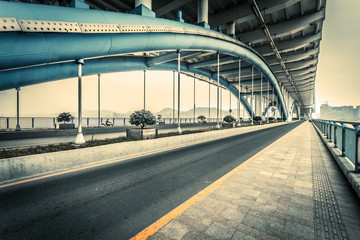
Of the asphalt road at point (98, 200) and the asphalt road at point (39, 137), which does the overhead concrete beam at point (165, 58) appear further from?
the asphalt road at point (98, 200)

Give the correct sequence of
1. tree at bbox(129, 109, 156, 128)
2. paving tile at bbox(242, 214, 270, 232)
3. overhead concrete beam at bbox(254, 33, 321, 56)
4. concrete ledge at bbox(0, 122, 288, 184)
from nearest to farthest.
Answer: paving tile at bbox(242, 214, 270, 232), concrete ledge at bbox(0, 122, 288, 184), tree at bbox(129, 109, 156, 128), overhead concrete beam at bbox(254, 33, 321, 56)

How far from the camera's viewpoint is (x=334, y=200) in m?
3.38

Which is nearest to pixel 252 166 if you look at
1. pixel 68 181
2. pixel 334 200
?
pixel 334 200

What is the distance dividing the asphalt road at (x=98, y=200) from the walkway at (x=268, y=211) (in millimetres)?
361

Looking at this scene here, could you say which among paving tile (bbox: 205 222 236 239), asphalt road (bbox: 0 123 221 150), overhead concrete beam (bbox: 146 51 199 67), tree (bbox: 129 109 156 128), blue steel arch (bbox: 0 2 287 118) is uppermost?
overhead concrete beam (bbox: 146 51 199 67)

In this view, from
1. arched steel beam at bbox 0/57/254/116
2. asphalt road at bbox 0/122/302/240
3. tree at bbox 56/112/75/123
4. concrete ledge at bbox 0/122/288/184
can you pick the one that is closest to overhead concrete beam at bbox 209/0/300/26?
arched steel beam at bbox 0/57/254/116

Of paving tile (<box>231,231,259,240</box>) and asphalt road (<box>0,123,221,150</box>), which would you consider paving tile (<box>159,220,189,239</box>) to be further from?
asphalt road (<box>0,123,221,150</box>)

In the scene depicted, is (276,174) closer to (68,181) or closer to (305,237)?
(305,237)

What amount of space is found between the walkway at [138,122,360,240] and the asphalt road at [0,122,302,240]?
361 millimetres

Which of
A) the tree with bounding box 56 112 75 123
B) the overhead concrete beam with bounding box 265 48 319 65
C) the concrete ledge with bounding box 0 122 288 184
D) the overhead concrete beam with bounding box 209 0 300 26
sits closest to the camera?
the concrete ledge with bounding box 0 122 288 184

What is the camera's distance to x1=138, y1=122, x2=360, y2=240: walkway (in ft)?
7.75

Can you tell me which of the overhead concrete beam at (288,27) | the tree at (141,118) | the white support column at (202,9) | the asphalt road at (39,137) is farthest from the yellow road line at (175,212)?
the overhead concrete beam at (288,27)

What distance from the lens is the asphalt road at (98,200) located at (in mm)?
2418

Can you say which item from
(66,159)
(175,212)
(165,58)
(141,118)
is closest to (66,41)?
(141,118)
